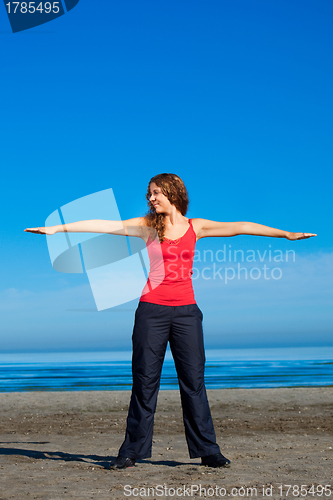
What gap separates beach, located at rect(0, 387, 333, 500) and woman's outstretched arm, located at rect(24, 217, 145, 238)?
210cm

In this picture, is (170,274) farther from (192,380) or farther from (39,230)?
(39,230)

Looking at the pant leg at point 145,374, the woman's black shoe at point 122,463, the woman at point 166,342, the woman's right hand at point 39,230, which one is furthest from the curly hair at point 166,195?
the woman's black shoe at point 122,463

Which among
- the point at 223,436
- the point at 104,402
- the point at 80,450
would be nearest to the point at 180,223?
the point at 80,450

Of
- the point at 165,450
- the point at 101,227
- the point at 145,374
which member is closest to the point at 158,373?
the point at 145,374

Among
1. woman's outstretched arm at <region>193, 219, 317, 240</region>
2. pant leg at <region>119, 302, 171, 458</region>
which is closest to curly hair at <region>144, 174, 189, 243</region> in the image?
woman's outstretched arm at <region>193, 219, 317, 240</region>

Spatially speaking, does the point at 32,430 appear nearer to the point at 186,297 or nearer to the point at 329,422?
the point at 186,297

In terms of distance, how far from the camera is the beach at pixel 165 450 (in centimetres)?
347

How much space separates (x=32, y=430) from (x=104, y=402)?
2.98 meters

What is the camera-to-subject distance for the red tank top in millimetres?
4105

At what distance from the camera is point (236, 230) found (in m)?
4.39

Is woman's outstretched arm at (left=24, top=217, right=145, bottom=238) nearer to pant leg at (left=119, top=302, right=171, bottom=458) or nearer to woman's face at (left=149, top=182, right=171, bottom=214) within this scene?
woman's face at (left=149, top=182, right=171, bottom=214)

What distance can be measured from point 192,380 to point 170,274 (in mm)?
966
